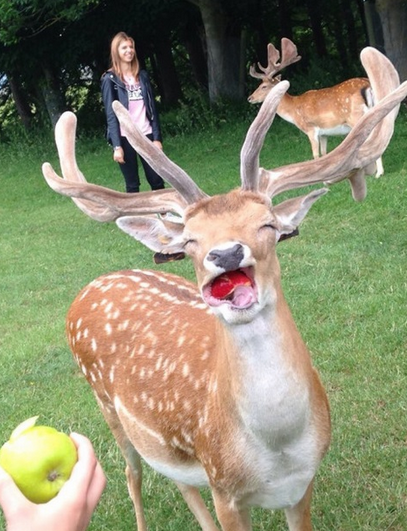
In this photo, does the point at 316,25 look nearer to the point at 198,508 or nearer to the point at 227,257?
the point at 198,508

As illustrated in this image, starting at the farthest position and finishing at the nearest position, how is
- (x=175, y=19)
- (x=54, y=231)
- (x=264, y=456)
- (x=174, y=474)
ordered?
(x=175, y=19) → (x=54, y=231) → (x=174, y=474) → (x=264, y=456)

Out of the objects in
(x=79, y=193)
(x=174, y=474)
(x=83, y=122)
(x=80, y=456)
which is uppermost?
(x=79, y=193)

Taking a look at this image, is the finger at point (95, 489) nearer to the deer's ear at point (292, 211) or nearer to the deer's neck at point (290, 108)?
the deer's ear at point (292, 211)

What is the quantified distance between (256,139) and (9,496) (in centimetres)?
151

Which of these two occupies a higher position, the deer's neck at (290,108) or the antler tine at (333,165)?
the antler tine at (333,165)

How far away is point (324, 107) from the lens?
40.3 ft

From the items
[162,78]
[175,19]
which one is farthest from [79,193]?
[162,78]

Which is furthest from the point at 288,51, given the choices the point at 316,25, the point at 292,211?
the point at 316,25

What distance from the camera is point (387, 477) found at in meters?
3.87

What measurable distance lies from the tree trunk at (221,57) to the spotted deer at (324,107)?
4.76 meters

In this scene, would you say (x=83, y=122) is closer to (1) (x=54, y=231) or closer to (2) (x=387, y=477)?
(1) (x=54, y=231)

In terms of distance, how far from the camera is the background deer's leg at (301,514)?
3154 mm

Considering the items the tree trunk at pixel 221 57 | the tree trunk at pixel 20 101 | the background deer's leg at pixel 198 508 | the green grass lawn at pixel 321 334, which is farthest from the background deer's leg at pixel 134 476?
the tree trunk at pixel 20 101

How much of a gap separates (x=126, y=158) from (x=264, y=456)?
601 centimetres
